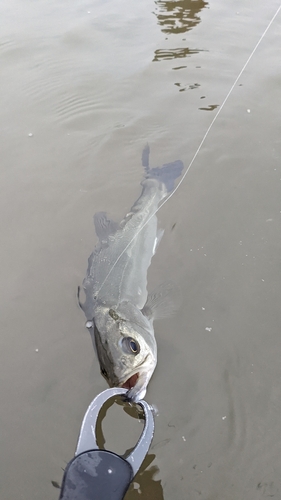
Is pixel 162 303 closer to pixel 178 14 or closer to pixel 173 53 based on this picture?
pixel 173 53

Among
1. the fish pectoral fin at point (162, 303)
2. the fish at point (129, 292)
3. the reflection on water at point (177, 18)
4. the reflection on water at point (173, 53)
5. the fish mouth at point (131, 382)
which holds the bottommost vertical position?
the fish pectoral fin at point (162, 303)

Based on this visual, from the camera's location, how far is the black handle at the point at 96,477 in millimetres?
2168

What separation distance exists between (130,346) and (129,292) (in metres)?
0.74

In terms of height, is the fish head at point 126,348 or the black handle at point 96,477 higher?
the black handle at point 96,477

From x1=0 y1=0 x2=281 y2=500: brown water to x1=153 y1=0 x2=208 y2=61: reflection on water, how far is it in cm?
4

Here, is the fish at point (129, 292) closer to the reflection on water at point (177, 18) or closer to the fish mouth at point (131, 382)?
the fish mouth at point (131, 382)

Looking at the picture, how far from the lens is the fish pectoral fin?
3.73 m

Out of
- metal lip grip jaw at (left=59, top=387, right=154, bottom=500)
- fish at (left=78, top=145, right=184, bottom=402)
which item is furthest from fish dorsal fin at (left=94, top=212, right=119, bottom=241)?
metal lip grip jaw at (left=59, top=387, right=154, bottom=500)

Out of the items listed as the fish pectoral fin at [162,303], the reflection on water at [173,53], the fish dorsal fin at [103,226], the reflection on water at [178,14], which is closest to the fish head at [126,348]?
the fish pectoral fin at [162,303]

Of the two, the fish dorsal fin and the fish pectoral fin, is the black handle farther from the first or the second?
the fish dorsal fin

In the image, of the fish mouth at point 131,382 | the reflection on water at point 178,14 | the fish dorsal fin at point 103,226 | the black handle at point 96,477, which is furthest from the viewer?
the reflection on water at point 178,14

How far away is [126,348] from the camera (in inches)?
124

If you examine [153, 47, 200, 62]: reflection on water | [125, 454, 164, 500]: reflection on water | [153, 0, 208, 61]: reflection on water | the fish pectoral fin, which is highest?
[153, 0, 208, 61]: reflection on water

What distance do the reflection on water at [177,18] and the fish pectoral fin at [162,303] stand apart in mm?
4720
